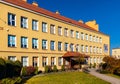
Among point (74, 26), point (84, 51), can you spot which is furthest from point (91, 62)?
point (74, 26)

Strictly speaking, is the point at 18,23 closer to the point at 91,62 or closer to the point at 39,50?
the point at 39,50

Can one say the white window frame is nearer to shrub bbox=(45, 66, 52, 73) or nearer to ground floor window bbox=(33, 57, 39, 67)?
ground floor window bbox=(33, 57, 39, 67)

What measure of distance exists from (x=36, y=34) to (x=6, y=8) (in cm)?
871

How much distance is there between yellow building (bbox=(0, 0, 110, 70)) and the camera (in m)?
35.1

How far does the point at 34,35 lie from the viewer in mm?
41062

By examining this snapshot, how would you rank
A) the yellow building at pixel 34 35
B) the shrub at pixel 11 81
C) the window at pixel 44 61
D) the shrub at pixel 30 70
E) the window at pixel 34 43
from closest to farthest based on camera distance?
1. the shrub at pixel 11 81
2. the yellow building at pixel 34 35
3. the shrub at pixel 30 70
4. the window at pixel 34 43
5. the window at pixel 44 61

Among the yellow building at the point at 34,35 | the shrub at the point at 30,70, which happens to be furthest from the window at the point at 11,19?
the shrub at the point at 30,70

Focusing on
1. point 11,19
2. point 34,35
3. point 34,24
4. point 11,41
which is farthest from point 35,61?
point 11,19

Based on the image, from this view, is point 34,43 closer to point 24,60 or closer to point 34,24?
point 34,24

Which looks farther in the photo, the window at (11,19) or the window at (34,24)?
the window at (34,24)

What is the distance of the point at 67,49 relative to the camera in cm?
5216

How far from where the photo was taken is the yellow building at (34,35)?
3512 cm

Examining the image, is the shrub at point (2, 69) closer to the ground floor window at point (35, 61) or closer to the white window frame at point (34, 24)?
the ground floor window at point (35, 61)

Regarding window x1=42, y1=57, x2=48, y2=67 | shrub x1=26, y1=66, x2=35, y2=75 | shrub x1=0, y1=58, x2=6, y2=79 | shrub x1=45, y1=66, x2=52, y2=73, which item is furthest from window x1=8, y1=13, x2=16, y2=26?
shrub x1=0, y1=58, x2=6, y2=79
